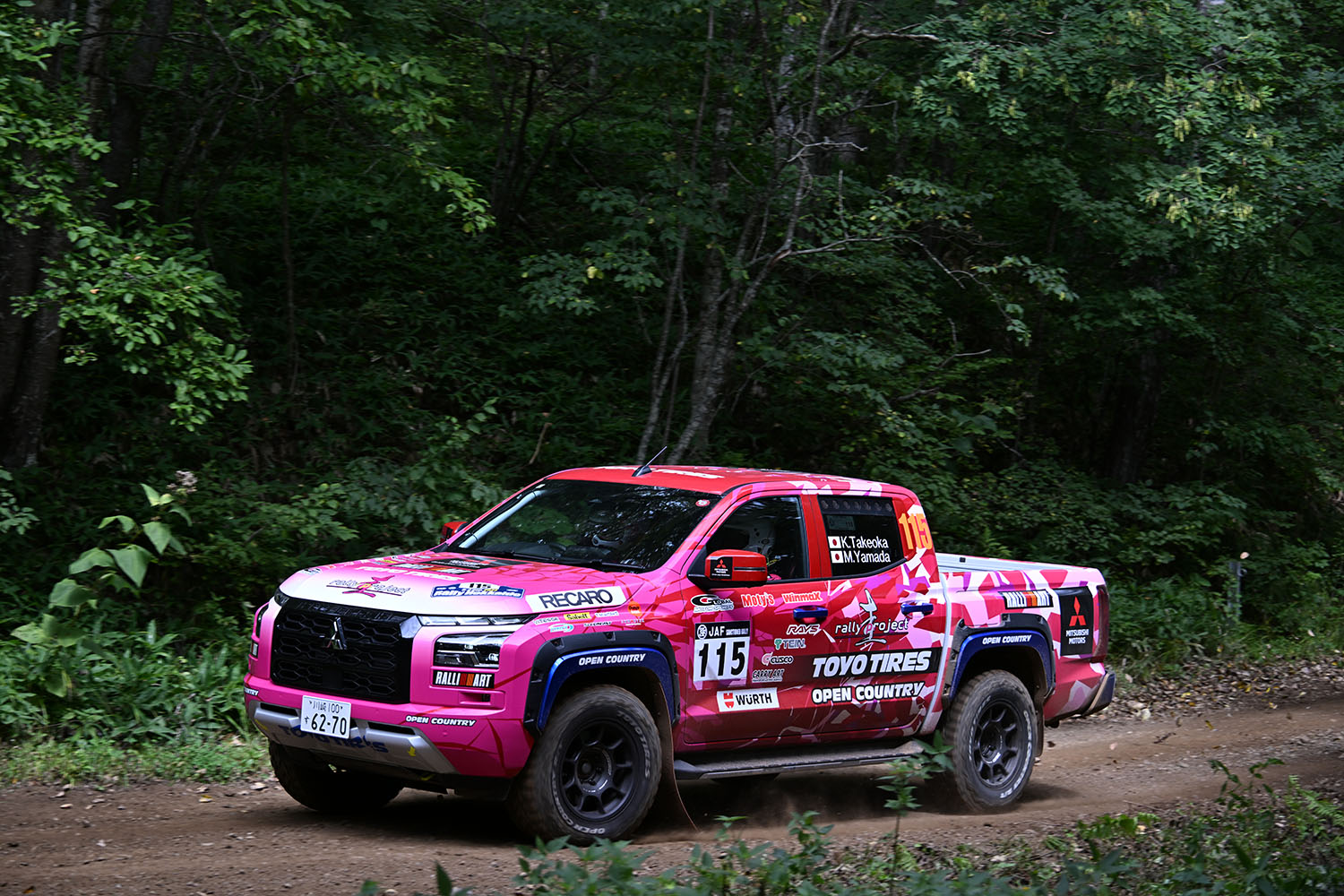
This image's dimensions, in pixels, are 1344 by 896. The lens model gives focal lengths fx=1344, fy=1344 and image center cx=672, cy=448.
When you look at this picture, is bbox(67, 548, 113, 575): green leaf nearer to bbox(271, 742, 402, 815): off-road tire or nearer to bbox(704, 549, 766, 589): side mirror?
bbox(271, 742, 402, 815): off-road tire

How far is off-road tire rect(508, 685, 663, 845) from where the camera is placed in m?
6.39

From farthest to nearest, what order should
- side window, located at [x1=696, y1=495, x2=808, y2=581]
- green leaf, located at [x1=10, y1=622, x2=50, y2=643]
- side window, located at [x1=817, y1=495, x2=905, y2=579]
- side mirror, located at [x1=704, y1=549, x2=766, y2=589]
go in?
green leaf, located at [x1=10, y1=622, x2=50, y2=643]
side window, located at [x1=817, y1=495, x2=905, y2=579]
side window, located at [x1=696, y1=495, x2=808, y2=581]
side mirror, located at [x1=704, y1=549, x2=766, y2=589]

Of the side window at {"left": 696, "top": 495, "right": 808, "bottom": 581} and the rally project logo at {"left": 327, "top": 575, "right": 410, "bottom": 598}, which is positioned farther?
the side window at {"left": 696, "top": 495, "right": 808, "bottom": 581}

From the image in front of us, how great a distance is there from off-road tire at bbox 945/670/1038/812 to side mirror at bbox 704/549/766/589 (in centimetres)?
221

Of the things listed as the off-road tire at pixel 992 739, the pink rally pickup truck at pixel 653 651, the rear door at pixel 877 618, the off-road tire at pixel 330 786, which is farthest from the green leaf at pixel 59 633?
the off-road tire at pixel 992 739

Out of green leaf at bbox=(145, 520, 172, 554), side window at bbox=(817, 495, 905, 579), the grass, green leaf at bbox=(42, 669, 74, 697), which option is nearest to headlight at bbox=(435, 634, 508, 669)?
side window at bbox=(817, 495, 905, 579)

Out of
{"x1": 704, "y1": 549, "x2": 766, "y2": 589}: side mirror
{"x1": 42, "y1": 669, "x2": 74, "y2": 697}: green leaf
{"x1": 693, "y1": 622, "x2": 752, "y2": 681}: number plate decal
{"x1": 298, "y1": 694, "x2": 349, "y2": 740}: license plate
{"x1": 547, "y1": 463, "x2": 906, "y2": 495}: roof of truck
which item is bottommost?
{"x1": 42, "y1": 669, "x2": 74, "y2": 697}: green leaf

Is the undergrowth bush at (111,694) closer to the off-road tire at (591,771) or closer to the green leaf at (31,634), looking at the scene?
the green leaf at (31,634)

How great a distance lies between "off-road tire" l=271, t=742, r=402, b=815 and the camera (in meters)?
7.20

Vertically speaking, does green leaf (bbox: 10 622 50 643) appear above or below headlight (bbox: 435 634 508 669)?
below

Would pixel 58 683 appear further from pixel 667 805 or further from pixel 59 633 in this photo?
pixel 667 805

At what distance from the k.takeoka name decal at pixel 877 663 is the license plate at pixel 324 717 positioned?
2.71 meters

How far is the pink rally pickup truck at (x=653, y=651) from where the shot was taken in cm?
639

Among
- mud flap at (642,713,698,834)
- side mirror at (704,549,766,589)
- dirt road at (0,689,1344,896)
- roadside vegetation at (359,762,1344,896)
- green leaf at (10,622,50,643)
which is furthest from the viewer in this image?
green leaf at (10,622,50,643)
